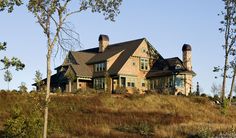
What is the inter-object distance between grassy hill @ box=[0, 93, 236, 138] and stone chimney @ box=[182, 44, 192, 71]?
13908 millimetres

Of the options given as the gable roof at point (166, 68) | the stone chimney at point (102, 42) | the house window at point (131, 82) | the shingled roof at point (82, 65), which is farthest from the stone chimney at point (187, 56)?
the shingled roof at point (82, 65)

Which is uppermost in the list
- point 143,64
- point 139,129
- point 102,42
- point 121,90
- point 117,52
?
point 102,42

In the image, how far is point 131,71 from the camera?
Result: 6197 cm

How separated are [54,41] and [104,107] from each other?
70.5ft

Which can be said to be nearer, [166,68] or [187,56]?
[166,68]

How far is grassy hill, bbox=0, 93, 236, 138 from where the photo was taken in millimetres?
27047

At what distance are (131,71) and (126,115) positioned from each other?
2597 centimetres

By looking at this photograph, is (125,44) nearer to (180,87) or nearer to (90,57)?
(90,57)

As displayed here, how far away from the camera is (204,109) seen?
4538cm

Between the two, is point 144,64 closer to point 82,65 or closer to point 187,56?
point 187,56

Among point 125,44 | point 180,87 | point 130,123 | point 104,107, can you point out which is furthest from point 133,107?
point 125,44

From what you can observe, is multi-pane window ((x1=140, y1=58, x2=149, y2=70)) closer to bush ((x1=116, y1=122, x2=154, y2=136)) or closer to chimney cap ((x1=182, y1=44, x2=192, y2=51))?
chimney cap ((x1=182, y1=44, x2=192, y2=51))

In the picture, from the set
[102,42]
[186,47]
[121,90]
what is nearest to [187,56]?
[186,47]

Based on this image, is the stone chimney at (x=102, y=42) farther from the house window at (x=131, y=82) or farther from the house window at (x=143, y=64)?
the house window at (x=131, y=82)
